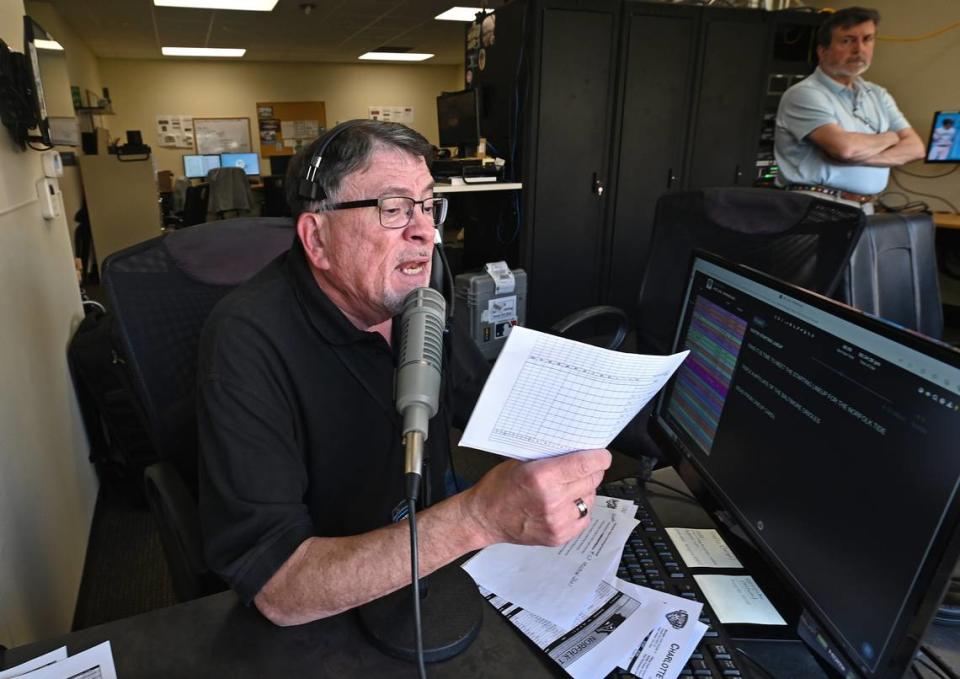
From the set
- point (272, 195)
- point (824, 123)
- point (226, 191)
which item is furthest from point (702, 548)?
point (272, 195)

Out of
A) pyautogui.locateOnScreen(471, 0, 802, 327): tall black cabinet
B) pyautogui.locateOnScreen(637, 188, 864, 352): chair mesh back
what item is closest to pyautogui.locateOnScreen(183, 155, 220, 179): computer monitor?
pyautogui.locateOnScreen(471, 0, 802, 327): tall black cabinet

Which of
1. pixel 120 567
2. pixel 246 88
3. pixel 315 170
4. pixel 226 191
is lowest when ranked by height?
pixel 120 567

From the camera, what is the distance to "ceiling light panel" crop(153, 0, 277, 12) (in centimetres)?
531

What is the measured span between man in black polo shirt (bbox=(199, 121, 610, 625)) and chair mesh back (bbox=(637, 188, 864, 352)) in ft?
1.62

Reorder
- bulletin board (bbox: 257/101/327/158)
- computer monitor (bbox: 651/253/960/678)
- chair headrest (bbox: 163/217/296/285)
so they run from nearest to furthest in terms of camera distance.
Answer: computer monitor (bbox: 651/253/960/678)
chair headrest (bbox: 163/217/296/285)
bulletin board (bbox: 257/101/327/158)

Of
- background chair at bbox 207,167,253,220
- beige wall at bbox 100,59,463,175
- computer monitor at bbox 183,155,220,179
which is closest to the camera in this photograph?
background chair at bbox 207,167,253,220

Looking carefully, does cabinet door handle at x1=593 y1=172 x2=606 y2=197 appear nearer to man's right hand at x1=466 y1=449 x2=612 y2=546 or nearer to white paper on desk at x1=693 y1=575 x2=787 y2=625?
white paper on desk at x1=693 y1=575 x2=787 y2=625

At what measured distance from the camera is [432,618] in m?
0.65

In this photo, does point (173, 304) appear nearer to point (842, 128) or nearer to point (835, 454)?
point (835, 454)

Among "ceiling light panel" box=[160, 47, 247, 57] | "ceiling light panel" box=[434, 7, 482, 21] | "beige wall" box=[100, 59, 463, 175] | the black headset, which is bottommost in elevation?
the black headset

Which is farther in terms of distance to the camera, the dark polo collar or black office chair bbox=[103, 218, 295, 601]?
black office chair bbox=[103, 218, 295, 601]

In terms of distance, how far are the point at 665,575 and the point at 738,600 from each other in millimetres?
89

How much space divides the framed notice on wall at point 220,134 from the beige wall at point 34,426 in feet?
24.9

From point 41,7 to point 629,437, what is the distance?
6.18m
